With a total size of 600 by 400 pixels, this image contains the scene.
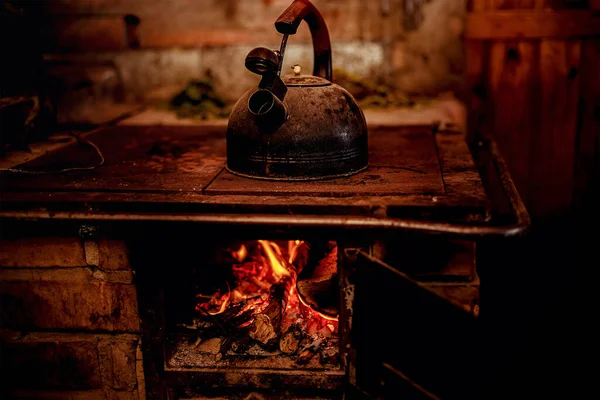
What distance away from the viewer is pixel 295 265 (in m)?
3.67

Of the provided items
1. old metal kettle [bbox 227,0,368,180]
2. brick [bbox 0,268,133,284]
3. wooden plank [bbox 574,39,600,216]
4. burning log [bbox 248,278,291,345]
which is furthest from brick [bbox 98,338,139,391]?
wooden plank [bbox 574,39,600,216]

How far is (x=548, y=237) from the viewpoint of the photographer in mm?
5230

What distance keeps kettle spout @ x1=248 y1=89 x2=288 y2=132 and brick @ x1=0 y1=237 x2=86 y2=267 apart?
113 cm

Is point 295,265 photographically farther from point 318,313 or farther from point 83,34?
point 83,34

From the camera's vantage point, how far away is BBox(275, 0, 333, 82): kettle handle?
3027mm

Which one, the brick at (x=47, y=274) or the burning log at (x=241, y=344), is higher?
the brick at (x=47, y=274)

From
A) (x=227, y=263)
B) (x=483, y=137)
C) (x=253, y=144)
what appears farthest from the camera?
(x=483, y=137)

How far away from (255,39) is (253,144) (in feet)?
8.22

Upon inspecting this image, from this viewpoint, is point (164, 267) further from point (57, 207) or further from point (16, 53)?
point (16, 53)

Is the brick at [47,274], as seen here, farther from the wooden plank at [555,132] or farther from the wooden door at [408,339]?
the wooden plank at [555,132]

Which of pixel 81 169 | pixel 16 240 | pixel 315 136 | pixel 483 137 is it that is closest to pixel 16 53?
pixel 81 169

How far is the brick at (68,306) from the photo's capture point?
10.3ft

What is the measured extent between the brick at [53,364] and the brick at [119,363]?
0.16 ft

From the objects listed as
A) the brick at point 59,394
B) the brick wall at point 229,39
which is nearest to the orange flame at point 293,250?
the brick at point 59,394
